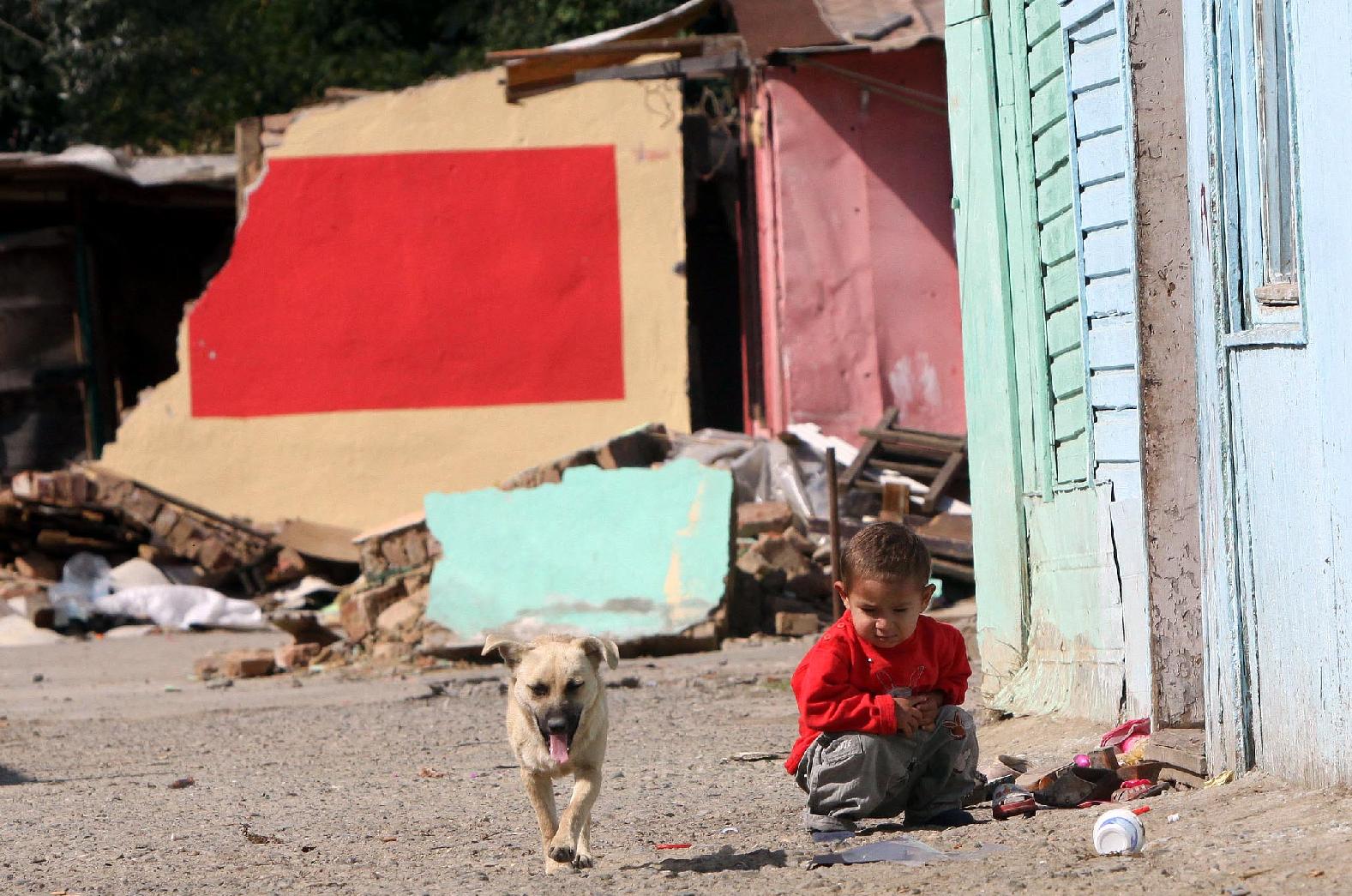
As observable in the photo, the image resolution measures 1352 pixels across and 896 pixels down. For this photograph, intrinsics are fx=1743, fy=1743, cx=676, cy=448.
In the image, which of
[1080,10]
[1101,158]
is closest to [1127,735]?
[1101,158]

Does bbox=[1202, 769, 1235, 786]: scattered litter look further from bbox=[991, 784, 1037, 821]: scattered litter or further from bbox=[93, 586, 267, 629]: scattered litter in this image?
bbox=[93, 586, 267, 629]: scattered litter

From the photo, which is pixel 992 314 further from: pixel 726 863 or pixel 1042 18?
pixel 726 863

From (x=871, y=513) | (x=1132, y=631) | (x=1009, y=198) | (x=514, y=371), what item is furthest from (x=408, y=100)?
(x=1132, y=631)

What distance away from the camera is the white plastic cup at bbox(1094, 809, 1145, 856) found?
4.05 meters

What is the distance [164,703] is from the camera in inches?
390

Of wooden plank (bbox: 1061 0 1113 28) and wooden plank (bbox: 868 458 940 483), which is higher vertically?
wooden plank (bbox: 1061 0 1113 28)

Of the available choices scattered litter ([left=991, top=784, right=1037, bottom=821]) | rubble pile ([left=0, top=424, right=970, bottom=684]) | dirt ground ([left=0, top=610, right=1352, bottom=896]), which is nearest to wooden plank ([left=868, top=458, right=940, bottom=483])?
rubble pile ([left=0, top=424, right=970, bottom=684])

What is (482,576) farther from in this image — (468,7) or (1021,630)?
(468,7)

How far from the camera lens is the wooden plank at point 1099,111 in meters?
6.11

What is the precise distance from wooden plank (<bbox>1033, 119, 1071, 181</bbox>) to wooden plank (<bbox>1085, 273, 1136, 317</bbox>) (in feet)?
1.79

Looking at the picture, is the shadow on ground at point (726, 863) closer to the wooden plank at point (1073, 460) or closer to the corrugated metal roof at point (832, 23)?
the wooden plank at point (1073, 460)

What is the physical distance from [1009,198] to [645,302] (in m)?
8.87

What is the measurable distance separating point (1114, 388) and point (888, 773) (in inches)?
85.1

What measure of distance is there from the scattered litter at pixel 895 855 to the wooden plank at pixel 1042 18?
3591 mm
